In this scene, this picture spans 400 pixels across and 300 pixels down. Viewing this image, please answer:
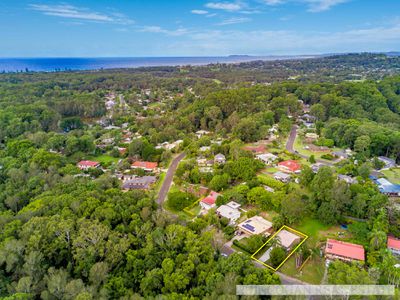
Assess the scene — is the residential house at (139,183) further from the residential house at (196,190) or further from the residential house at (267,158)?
the residential house at (267,158)

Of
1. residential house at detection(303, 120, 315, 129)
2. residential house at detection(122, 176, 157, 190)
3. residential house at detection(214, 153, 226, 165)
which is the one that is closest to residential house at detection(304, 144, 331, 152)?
residential house at detection(303, 120, 315, 129)

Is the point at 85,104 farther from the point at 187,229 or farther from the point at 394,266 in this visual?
the point at 394,266

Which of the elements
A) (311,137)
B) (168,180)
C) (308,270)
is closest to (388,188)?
(308,270)

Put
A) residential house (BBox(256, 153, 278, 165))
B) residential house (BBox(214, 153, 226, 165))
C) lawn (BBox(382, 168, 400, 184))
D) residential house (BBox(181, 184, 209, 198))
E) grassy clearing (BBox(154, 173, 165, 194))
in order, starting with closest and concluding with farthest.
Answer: residential house (BBox(181, 184, 209, 198)) → grassy clearing (BBox(154, 173, 165, 194)) → lawn (BBox(382, 168, 400, 184)) → residential house (BBox(214, 153, 226, 165)) → residential house (BBox(256, 153, 278, 165))

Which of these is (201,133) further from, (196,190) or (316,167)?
(316,167)

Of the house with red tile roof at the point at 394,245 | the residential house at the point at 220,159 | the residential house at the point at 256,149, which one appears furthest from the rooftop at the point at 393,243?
the residential house at the point at 256,149

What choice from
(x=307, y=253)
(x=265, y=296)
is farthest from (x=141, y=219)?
(x=307, y=253)

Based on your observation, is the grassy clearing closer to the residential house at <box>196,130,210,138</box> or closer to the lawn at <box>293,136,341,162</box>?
the residential house at <box>196,130,210,138</box>

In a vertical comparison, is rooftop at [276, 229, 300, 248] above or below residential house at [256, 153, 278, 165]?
below
